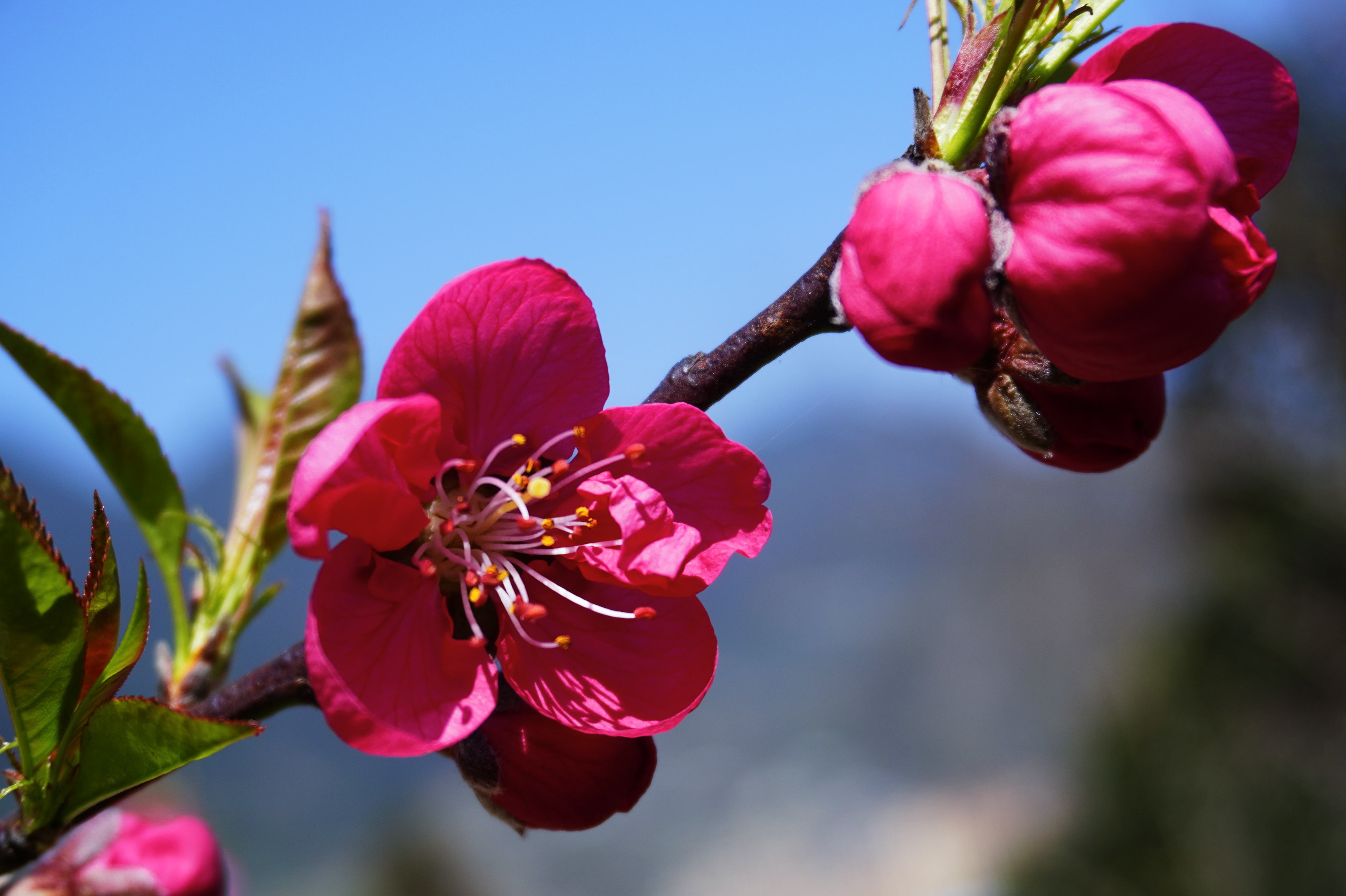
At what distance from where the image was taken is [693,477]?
2.79 ft

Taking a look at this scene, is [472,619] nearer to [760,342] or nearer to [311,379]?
[760,342]

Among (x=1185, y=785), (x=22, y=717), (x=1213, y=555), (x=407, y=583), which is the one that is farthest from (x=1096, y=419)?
(x=1213, y=555)

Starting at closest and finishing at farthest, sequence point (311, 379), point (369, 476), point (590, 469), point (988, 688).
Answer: point (369, 476) → point (590, 469) → point (311, 379) → point (988, 688)

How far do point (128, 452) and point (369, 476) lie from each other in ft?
1.98

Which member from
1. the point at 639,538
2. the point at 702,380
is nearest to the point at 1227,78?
the point at 702,380

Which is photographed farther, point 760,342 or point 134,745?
point 760,342

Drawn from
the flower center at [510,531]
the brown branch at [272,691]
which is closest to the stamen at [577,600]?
the flower center at [510,531]

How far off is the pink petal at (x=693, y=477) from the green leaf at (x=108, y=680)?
39cm

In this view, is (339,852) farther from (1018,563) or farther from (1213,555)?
(1213,555)

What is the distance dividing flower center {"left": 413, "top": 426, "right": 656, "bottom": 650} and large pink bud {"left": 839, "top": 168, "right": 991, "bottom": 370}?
253 mm

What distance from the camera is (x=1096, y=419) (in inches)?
33.5

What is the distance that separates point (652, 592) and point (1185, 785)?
7.53 m

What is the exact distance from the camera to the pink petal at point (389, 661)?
669 millimetres

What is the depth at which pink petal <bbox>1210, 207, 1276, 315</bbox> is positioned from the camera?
682mm
